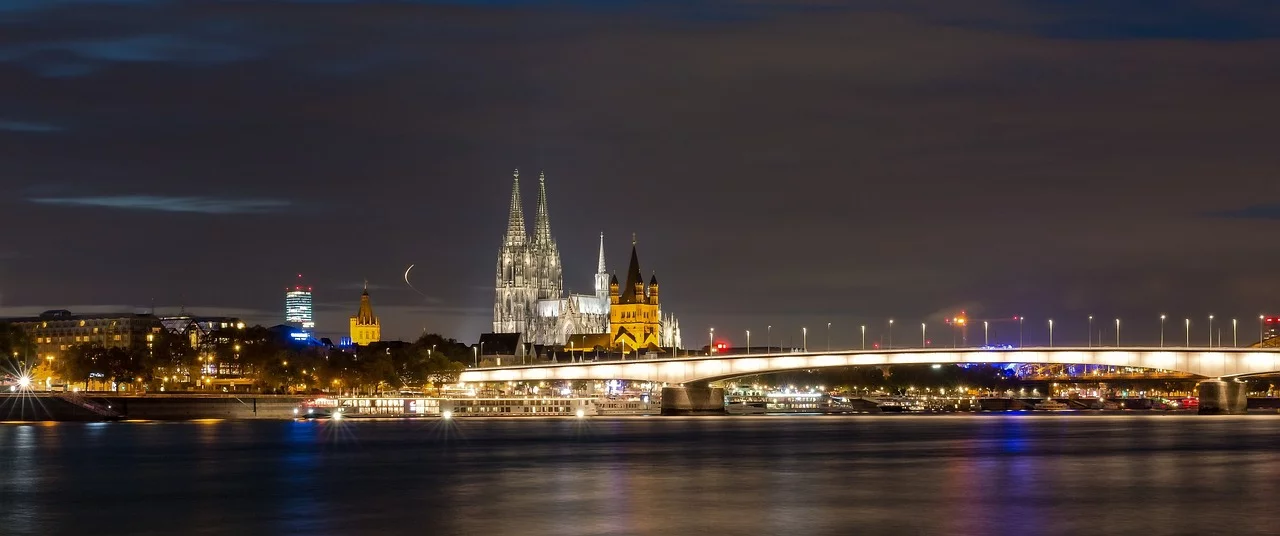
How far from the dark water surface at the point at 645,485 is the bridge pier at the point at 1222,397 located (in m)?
63.5

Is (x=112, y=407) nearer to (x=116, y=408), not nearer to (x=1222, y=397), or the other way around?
(x=116, y=408)

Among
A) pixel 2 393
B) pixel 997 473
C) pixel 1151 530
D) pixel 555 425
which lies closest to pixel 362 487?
pixel 997 473

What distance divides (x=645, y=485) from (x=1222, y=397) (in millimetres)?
133771

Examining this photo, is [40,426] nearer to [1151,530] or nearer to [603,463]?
[603,463]

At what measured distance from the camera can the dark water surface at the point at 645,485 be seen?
2047 inches

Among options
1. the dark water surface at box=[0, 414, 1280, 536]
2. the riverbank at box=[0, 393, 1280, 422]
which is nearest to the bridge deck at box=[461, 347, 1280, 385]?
the riverbank at box=[0, 393, 1280, 422]

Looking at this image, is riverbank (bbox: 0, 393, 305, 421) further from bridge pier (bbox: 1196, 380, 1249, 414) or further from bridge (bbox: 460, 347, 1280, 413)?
bridge pier (bbox: 1196, 380, 1249, 414)

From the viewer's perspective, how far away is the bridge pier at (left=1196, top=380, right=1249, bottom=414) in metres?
186

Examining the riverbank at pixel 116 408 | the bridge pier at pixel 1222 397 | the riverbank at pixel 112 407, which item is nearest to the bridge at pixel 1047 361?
the bridge pier at pixel 1222 397

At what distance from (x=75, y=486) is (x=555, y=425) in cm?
9521

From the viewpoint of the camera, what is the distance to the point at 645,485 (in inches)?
2731

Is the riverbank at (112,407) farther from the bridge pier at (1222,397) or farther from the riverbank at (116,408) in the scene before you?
the bridge pier at (1222,397)

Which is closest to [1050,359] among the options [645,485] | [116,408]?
[116,408]

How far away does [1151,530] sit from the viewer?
49250mm
